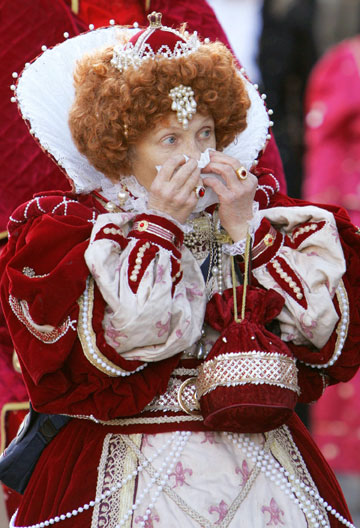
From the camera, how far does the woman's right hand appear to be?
2355 mm

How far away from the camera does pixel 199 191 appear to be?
7.86 ft

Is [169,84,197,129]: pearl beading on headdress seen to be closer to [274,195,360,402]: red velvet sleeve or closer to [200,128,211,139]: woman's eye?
[200,128,211,139]: woman's eye

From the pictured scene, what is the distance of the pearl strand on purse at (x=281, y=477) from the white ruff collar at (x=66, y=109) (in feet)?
2.25

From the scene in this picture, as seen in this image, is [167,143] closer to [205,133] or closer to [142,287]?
[205,133]

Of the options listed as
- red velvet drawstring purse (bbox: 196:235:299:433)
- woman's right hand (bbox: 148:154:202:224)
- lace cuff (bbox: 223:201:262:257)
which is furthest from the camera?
lace cuff (bbox: 223:201:262:257)

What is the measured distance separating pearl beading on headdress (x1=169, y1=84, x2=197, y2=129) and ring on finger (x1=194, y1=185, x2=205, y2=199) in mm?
142

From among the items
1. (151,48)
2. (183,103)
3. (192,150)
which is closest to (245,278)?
(192,150)

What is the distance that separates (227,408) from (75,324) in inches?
14.4

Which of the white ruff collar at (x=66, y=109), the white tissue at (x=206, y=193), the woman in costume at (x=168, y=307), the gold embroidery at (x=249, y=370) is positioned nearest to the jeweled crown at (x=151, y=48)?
the woman in costume at (x=168, y=307)

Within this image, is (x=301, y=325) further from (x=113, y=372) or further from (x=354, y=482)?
(x=354, y=482)

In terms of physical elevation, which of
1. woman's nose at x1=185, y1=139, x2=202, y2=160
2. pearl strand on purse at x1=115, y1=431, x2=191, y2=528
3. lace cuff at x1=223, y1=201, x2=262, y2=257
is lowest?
pearl strand on purse at x1=115, y1=431, x2=191, y2=528

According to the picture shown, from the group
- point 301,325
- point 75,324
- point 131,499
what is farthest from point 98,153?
point 131,499

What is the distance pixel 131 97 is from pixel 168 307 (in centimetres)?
48

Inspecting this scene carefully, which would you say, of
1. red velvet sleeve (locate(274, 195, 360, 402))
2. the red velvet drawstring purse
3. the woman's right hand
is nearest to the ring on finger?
the woman's right hand
